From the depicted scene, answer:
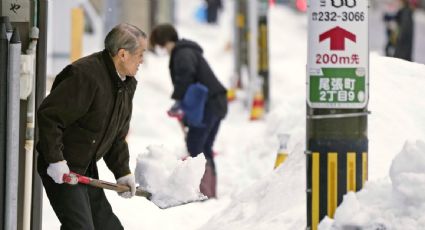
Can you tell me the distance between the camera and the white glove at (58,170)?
5926 mm

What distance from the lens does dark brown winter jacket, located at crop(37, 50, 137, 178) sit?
5.94 m

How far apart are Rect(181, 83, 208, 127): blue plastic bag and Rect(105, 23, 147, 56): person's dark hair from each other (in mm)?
4158

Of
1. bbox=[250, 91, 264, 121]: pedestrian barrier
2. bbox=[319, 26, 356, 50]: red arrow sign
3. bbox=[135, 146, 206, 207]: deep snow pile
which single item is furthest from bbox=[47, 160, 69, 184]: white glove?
bbox=[250, 91, 264, 121]: pedestrian barrier

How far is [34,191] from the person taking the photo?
6.94 metres

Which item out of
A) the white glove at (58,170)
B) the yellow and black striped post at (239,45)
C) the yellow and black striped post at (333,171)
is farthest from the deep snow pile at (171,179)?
the yellow and black striped post at (239,45)

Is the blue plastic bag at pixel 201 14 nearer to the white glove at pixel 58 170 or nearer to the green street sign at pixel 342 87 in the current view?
the green street sign at pixel 342 87

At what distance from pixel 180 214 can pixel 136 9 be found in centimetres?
1536

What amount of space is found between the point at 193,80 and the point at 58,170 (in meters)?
4.72

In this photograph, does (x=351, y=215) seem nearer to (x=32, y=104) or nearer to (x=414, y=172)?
(x=414, y=172)

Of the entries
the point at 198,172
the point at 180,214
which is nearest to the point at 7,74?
the point at 198,172

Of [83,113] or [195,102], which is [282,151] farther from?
[83,113]

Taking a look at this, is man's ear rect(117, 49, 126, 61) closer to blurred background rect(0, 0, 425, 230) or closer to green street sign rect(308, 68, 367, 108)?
blurred background rect(0, 0, 425, 230)

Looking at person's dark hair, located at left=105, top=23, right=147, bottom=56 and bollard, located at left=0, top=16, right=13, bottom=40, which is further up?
bollard, located at left=0, top=16, right=13, bottom=40

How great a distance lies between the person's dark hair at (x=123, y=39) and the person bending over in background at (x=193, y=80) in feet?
13.6
